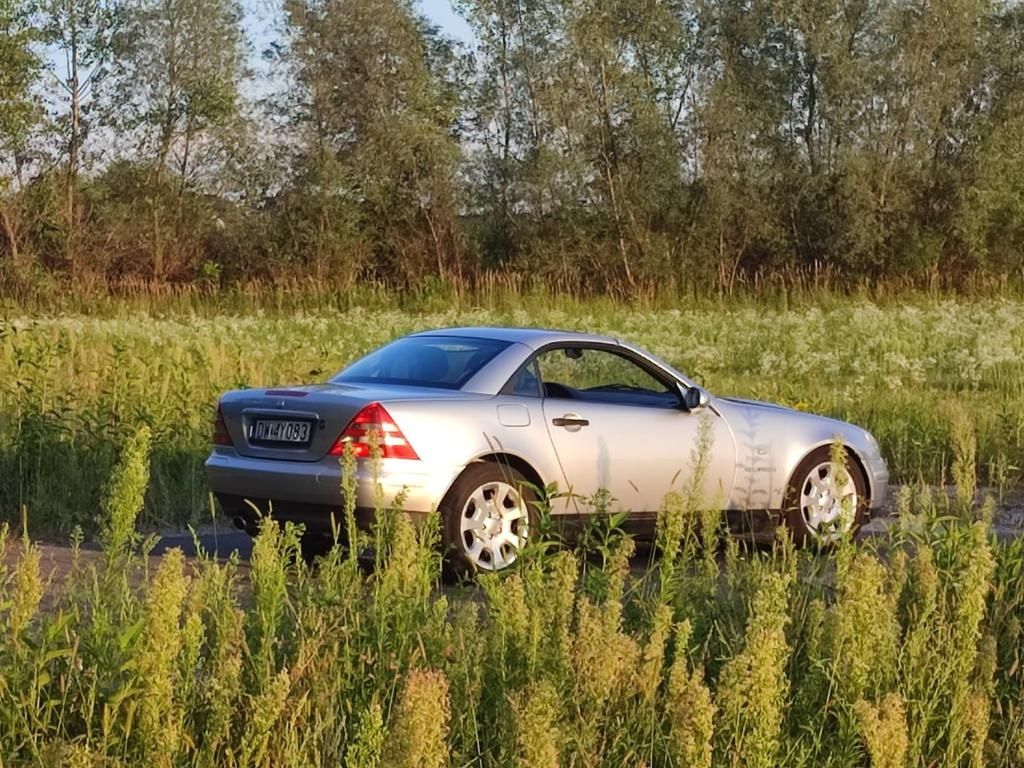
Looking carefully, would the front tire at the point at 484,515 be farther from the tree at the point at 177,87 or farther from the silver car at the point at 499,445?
the tree at the point at 177,87

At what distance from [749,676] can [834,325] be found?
2489 cm

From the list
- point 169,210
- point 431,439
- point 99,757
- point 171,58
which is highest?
point 171,58

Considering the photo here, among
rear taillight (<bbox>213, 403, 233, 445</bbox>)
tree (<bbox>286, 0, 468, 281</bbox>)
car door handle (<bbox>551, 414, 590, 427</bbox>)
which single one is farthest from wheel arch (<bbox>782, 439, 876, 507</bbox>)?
tree (<bbox>286, 0, 468, 281</bbox>)

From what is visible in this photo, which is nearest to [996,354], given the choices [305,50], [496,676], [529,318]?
[529,318]

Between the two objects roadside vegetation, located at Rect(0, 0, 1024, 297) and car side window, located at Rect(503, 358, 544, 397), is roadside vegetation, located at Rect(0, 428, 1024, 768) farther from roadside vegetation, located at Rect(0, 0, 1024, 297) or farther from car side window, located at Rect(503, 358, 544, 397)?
roadside vegetation, located at Rect(0, 0, 1024, 297)

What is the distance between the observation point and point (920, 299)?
118 feet

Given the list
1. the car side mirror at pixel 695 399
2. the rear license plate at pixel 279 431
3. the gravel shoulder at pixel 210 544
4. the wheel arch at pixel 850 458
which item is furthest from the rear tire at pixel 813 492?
the rear license plate at pixel 279 431

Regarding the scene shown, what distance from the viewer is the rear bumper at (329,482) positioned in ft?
29.9

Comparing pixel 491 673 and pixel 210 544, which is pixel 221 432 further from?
pixel 491 673

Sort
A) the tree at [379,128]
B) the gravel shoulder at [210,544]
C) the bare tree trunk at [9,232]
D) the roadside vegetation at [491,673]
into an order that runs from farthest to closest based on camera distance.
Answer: the tree at [379,128] → the bare tree trunk at [9,232] → the gravel shoulder at [210,544] → the roadside vegetation at [491,673]

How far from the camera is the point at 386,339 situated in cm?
2591

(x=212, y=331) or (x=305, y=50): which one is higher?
(x=305, y=50)

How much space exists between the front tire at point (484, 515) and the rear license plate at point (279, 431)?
87 centimetres

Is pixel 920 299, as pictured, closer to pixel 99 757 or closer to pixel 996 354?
pixel 996 354
